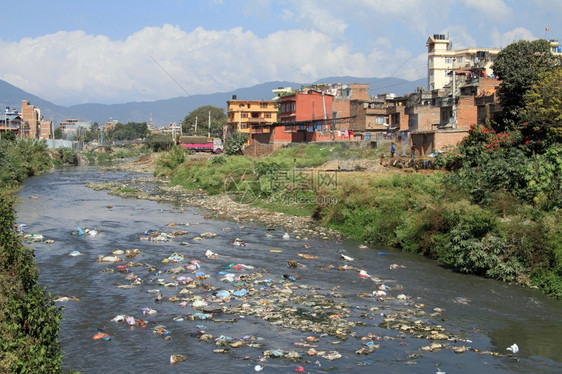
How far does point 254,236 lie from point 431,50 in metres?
62.4

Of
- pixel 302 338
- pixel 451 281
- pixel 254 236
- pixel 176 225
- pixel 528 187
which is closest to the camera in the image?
pixel 302 338

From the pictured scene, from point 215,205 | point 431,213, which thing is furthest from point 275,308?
point 215,205

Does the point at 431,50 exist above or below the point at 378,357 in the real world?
above

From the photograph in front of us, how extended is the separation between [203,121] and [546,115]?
3252 inches

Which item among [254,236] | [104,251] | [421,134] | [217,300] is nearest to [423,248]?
[254,236]

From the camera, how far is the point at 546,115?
734 inches

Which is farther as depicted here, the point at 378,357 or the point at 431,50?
the point at 431,50

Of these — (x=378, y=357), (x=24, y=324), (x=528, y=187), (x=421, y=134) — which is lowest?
(x=378, y=357)

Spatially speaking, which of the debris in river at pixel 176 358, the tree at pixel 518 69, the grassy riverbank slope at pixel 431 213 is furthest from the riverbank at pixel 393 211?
the debris in river at pixel 176 358

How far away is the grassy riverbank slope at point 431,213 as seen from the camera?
13.3m

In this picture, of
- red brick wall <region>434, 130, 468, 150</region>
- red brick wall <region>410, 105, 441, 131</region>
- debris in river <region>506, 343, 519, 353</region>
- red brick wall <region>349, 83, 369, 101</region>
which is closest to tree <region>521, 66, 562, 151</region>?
red brick wall <region>434, 130, 468, 150</region>

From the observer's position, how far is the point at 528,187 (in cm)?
1599

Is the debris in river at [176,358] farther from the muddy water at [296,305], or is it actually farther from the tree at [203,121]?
the tree at [203,121]

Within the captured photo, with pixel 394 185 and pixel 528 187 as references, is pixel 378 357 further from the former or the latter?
pixel 394 185
